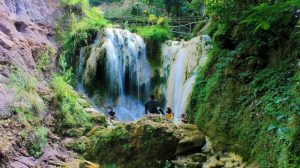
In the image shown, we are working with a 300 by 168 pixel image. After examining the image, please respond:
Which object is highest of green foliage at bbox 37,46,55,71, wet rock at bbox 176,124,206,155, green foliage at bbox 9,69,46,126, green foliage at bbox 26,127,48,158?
green foliage at bbox 37,46,55,71

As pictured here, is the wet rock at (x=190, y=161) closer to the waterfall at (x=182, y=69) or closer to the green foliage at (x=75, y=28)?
the waterfall at (x=182, y=69)

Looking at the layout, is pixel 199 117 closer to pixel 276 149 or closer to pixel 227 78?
pixel 227 78

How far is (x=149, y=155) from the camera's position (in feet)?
22.8

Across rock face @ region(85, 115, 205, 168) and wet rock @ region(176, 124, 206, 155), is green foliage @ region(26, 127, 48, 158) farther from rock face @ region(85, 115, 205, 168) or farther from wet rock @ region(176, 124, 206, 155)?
wet rock @ region(176, 124, 206, 155)

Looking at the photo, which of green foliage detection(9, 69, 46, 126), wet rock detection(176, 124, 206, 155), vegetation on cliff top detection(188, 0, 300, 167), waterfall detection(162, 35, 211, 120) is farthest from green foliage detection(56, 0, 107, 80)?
wet rock detection(176, 124, 206, 155)

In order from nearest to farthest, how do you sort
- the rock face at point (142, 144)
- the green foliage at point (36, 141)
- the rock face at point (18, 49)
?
1. the rock face at point (18, 49)
2. the green foliage at point (36, 141)
3. the rock face at point (142, 144)

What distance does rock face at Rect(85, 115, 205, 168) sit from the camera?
22.9 feet

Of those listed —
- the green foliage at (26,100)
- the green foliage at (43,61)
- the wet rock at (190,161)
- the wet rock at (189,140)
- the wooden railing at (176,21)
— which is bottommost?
the wet rock at (190,161)

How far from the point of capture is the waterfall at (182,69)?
1118 centimetres

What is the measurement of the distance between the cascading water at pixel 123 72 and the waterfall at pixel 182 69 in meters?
1.16

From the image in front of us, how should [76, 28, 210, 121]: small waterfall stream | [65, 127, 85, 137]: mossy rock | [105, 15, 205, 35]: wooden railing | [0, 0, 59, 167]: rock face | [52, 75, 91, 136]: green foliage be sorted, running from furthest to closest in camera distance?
1. [105, 15, 205, 35]: wooden railing
2. [76, 28, 210, 121]: small waterfall stream
3. [52, 75, 91, 136]: green foliage
4. [65, 127, 85, 137]: mossy rock
5. [0, 0, 59, 167]: rock face

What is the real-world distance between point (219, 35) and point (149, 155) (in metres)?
4.11

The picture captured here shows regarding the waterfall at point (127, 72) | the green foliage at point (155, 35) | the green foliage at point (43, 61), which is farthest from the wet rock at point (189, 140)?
the green foliage at point (155, 35)

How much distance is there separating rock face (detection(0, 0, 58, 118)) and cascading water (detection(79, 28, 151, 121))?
2.17 metres
